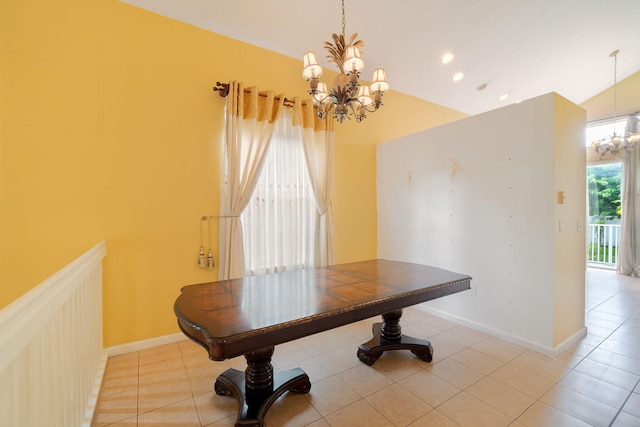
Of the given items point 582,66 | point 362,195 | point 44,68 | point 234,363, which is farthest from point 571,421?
point 582,66

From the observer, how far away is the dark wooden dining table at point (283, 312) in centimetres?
130

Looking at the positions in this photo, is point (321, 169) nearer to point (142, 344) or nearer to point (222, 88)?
point (222, 88)

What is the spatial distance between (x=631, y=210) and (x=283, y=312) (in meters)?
6.82

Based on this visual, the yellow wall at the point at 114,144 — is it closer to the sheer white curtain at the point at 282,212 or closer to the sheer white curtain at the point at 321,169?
the sheer white curtain at the point at 282,212

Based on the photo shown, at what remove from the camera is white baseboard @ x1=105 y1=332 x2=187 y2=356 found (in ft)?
8.20

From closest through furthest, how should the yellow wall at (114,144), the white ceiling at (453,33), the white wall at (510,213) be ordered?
1. the yellow wall at (114,144)
2. the white wall at (510,213)
3. the white ceiling at (453,33)

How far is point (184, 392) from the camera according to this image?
198cm

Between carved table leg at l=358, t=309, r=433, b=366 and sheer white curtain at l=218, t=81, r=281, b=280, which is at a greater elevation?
sheer white curtain at l=218, t=81, r=281, b=280

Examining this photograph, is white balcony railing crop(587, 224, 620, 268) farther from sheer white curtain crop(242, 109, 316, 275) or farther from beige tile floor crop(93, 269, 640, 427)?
sheer white curtain crop(242, 109, 316, 275)

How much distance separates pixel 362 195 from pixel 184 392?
119 inches

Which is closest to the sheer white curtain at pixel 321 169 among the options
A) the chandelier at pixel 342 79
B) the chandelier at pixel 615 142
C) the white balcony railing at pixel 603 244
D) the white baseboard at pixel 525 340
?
the chandelier at pixel 342 79

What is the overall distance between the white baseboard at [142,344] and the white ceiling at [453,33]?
3117 mm

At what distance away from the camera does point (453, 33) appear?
133 inches

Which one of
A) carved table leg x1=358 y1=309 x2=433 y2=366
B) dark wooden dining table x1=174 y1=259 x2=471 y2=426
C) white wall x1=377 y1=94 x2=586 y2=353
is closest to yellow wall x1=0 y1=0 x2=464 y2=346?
dark wooden dining table x1=174 y1=259 x2=471 y2=426
